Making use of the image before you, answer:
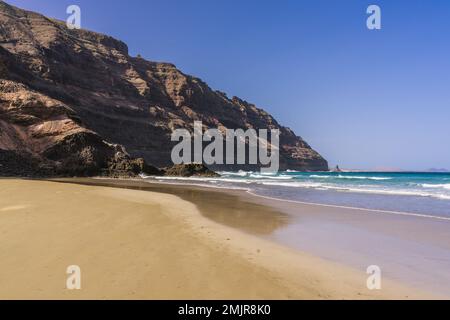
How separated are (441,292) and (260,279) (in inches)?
100

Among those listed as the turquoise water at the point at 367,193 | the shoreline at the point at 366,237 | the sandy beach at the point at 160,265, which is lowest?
the turquoise water at the point at 367,193

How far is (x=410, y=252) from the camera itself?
6699 mm

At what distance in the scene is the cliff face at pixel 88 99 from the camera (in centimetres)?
4647

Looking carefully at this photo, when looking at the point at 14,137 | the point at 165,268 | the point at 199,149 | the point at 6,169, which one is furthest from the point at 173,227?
the point at 199,149

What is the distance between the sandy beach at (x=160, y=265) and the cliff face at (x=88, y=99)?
4096 centimetres

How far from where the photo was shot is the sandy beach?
419cm

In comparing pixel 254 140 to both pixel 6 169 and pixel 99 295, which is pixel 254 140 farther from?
pixel 99 295

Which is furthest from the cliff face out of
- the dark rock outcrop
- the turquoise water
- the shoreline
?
the shoreline

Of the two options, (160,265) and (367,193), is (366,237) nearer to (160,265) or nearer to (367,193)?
(160,265)

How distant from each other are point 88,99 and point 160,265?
9287 centimetres

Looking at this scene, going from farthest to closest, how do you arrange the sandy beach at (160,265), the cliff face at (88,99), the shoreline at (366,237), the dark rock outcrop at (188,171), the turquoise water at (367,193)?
the dark rock outcrop at (188,171) → the cliff face at (88,99) → the turquoise water at (367,193) → the shoreline at (366,237) → the sandy beach at (160,265)

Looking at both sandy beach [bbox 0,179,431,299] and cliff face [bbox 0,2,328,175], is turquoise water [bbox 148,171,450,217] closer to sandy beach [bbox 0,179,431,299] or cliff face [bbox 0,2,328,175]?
sandy beach [bbox 0,179,431,299]

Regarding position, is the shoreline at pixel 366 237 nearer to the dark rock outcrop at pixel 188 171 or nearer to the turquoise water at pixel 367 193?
the turquoise water at pixel 367 193

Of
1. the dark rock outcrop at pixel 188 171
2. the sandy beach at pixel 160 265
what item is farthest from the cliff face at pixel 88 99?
the sandy beach at pixel 160 265
